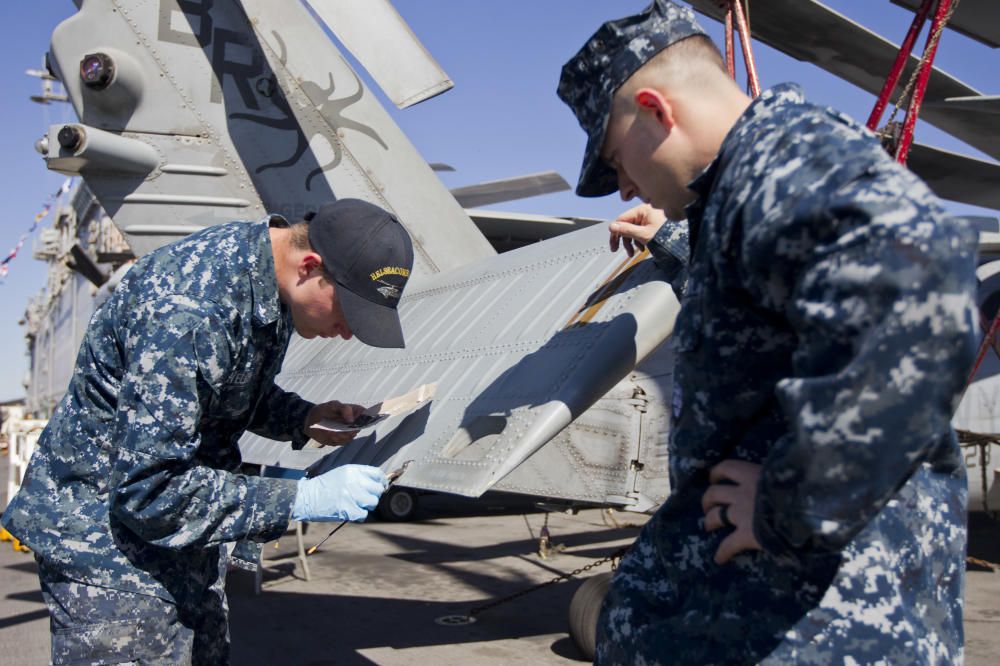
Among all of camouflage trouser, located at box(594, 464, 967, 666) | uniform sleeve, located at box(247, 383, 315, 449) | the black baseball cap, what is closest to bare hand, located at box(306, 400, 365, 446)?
uniform sleeve, located at box(247, 383, 315, 449)

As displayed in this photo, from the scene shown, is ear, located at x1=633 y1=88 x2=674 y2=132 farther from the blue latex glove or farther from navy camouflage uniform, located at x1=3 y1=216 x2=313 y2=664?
the blue latex glove

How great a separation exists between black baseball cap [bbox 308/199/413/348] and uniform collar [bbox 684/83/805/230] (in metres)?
1.04

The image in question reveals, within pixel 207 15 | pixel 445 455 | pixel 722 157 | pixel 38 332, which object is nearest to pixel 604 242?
pixel 445 455

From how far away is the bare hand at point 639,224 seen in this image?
2867 mm

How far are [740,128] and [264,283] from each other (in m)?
1.43

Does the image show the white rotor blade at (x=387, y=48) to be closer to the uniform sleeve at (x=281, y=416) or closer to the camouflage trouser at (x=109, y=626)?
the uniform sleeve at (x=281, y=416)

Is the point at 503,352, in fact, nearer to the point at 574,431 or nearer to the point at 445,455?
the point at 445,455

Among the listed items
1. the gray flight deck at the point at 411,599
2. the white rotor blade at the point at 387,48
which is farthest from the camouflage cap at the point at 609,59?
the gray flight deck at the point at 411,599

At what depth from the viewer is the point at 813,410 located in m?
1.20

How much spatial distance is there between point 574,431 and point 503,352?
2.24 meters

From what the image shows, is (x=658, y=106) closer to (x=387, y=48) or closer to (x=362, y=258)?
(x=362, y=258)

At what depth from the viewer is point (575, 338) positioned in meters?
3.31

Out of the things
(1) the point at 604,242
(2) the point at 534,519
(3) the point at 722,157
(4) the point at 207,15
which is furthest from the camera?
(2) the point at 534,519

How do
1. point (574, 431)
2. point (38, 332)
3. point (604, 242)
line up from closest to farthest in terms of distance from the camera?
1. point (604, 242)
2. point (574, 431)
3. point (38, 332)
